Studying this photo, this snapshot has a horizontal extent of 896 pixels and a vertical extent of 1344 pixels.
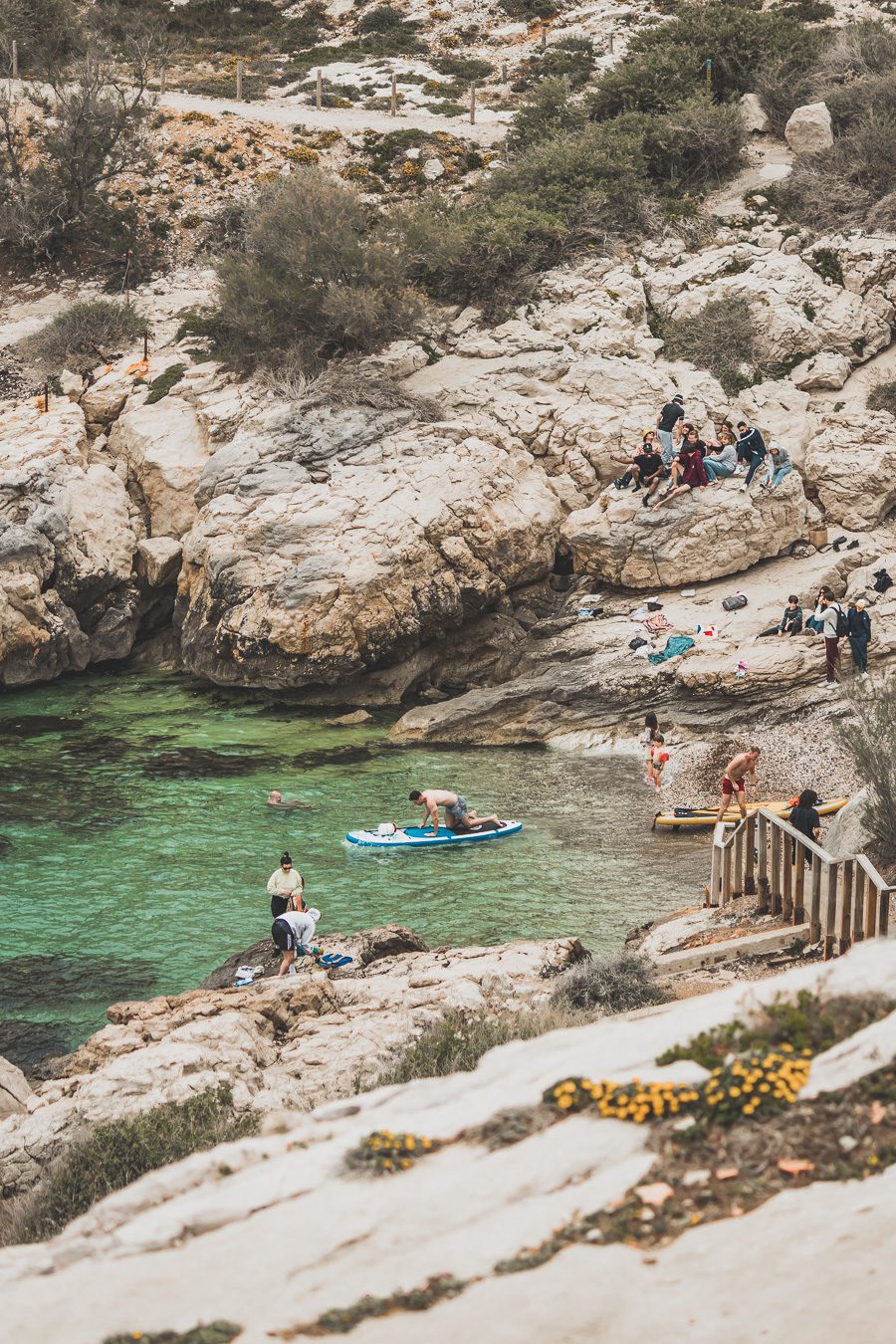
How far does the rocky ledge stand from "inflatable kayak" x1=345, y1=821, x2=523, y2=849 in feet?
17.1

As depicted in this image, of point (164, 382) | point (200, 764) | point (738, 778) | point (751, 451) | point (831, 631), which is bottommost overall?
point (200, 764)

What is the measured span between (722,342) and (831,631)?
40.8 ft

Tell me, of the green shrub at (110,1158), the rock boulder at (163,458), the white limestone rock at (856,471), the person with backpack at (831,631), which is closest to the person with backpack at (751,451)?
the white limestone rock at (856,471)

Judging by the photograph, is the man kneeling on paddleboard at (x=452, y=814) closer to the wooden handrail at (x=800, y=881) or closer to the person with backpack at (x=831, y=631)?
the wooden handrail at (x=800, y=881)

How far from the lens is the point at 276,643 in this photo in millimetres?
27156

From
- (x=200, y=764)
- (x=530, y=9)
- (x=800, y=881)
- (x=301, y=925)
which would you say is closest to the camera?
(x=800, y=881)

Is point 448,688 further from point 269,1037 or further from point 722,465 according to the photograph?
point 269,1037

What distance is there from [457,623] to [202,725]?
21.0 ft

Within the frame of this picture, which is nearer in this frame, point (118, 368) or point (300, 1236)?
point (300, 1236)

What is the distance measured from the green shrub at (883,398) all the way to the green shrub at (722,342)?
317 centimetres

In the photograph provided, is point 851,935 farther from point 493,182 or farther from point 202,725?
point 493,182

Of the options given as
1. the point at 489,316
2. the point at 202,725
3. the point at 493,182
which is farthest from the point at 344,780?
the point at 493,182

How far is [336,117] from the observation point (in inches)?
1864

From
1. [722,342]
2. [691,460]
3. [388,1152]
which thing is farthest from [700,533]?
[388,1152]
